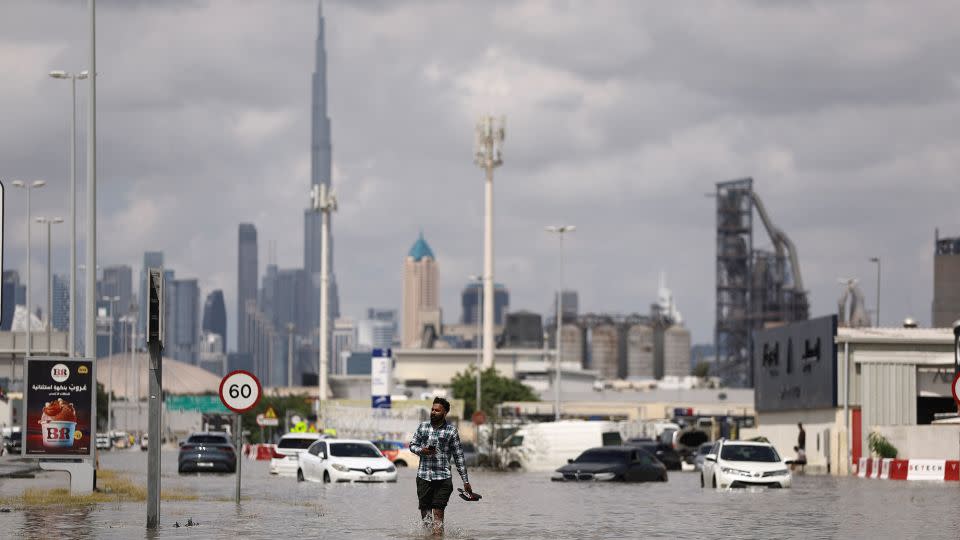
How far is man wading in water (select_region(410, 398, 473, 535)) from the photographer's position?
2105cm

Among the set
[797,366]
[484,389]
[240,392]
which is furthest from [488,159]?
[240,392]

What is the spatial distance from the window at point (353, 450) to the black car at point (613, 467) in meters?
4.96

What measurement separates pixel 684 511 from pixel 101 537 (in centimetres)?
1209

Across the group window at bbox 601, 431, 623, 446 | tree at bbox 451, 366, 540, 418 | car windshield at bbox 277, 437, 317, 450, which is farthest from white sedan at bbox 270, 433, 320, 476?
tree at bbox 451, 366, 540, 418

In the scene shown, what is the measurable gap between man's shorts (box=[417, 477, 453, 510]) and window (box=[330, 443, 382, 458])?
2342cm

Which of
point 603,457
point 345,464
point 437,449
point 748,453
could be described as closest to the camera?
point 437,449

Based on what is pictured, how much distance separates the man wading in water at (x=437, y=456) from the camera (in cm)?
2105

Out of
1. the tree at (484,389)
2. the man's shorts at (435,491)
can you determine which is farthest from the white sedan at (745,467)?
the tree at (484,389)

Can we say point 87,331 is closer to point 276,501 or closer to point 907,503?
point 276,501

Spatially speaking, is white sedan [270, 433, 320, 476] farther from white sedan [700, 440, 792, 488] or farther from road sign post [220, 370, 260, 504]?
road sign post [220, 370, 260, 504]

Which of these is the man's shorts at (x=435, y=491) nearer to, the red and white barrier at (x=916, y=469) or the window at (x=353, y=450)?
the window at (x=353, y=450)

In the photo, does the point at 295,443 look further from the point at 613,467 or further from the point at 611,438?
the point at 613,467

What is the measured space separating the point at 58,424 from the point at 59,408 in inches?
11.2

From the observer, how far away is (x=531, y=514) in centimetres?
2878
